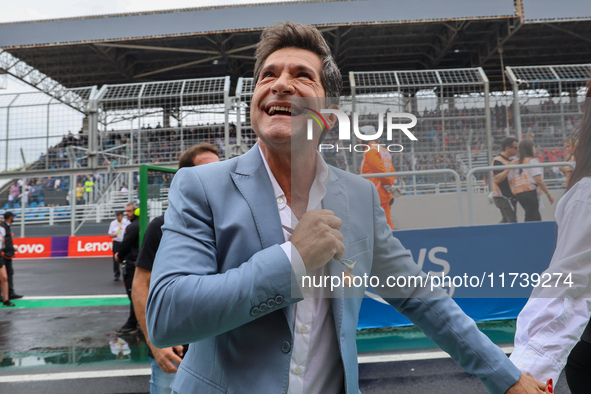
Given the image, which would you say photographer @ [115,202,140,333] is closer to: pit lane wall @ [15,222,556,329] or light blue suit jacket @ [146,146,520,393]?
pit lane wall @ [15,222,556,329]

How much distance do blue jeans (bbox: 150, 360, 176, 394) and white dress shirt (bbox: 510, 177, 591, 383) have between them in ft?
6.16

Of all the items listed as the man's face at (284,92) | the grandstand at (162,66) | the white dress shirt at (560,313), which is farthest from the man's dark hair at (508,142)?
the grandstand at (162,66)

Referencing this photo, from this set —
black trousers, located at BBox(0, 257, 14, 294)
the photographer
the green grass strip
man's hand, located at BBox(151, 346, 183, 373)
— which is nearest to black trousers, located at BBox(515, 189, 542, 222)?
man's hand, located at BBox(151, 346, 183, 373)

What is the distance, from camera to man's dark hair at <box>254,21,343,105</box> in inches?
50.4

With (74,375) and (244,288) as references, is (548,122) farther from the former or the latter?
(74,375)

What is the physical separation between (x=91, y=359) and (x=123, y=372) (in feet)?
2.33

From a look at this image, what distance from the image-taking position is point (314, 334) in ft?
3.92

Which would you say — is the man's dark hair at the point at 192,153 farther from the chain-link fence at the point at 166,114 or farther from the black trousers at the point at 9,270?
the chain-link fence at the point at 166,114

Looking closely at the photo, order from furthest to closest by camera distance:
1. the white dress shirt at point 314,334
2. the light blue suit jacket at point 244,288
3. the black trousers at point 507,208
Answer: the black trousers at point 507,208
the white dress shirt at point 314,334
the light blue suit jacket at point 244,288

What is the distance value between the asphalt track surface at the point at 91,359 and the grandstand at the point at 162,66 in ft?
18.5

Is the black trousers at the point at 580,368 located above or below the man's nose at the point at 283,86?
below

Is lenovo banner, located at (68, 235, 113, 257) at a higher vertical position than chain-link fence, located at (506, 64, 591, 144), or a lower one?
lower

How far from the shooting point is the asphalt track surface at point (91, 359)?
3.92m

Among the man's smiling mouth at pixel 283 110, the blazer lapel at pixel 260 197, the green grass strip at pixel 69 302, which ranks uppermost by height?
the man's smiling mouth at pixel 283 110
